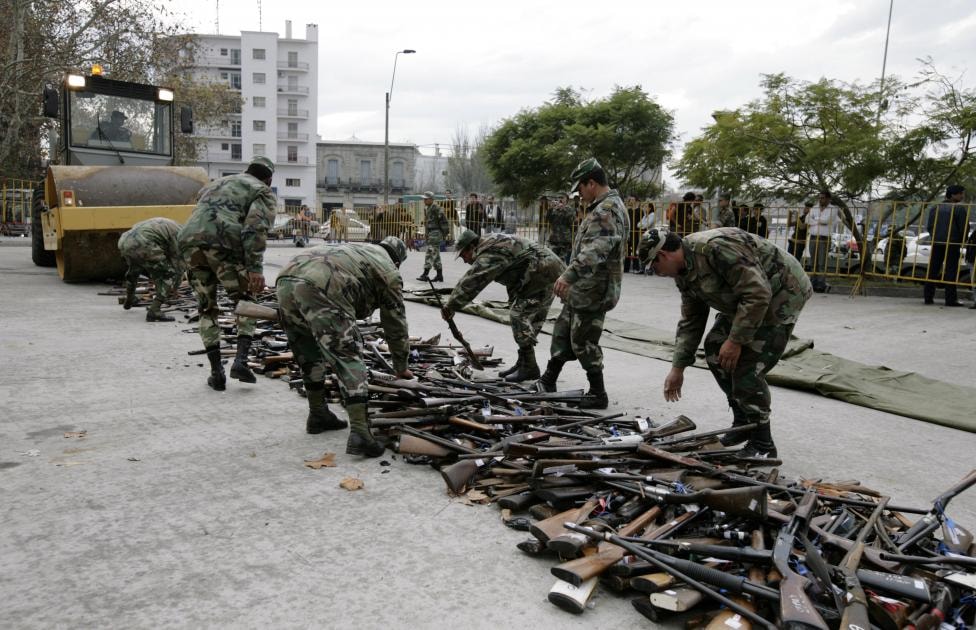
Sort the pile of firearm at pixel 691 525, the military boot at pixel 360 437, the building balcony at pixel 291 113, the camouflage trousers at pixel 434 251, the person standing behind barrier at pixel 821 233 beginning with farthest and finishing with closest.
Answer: the building balcony at pixel 291 113 < the camouflage trousers at pixel 434 251 < the person standing behind barrier at pixel 821 233 < the military boot at pixel 360 437 < the pile of firearm at pixel 691 525

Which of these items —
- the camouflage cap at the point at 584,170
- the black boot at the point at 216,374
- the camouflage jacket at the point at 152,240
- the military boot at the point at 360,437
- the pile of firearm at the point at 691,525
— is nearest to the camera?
the pile of firearm at the point at 691,525

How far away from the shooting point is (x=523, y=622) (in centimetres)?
268

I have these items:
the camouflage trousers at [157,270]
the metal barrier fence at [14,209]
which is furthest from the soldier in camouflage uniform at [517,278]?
the metal barrier fence at [14,209]

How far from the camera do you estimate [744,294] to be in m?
4.28

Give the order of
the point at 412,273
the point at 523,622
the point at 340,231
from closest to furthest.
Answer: the point at 523,622, the point at 412,273, the point at 340,231

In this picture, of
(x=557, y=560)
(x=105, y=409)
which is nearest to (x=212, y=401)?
(x=105, y=409)

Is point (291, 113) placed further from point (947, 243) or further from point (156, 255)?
point (947, 243)

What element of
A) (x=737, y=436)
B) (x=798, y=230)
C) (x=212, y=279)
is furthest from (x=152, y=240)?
(x=798, y=230)

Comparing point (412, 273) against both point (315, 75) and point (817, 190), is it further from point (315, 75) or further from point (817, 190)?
point (315, 75)

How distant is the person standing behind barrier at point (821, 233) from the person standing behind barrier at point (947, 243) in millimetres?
1918

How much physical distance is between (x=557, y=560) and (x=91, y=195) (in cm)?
1086

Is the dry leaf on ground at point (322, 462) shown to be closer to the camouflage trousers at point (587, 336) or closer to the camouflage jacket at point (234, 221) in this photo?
the camouflage trousers at point (587, 336)

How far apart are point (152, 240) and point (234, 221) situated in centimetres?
364

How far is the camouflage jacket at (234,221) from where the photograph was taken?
6.14m
